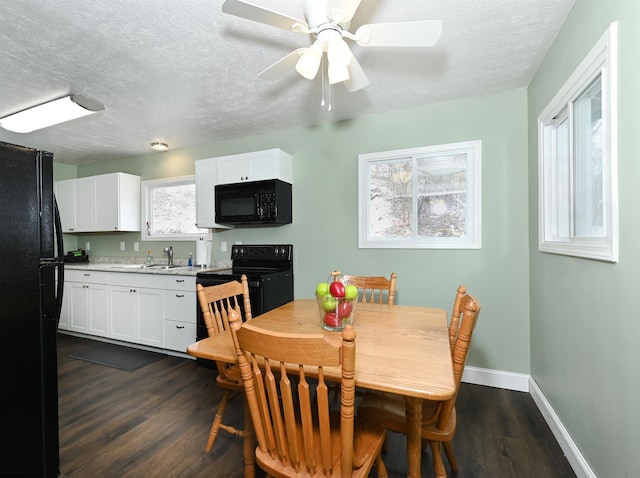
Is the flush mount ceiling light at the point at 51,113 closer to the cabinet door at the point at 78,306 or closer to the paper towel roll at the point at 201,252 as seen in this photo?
the paper towel roll at the point at 201,252

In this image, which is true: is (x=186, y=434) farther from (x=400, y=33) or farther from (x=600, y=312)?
(x=400, y=33)

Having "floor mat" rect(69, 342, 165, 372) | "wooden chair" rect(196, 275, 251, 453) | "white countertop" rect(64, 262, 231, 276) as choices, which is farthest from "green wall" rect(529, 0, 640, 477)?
"floor mat" rect(69, 342, 165, 372)

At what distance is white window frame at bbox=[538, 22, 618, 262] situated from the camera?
47.7 inches

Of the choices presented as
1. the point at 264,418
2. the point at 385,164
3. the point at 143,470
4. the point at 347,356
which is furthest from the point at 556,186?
the point at 143,470

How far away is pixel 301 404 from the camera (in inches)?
36.0

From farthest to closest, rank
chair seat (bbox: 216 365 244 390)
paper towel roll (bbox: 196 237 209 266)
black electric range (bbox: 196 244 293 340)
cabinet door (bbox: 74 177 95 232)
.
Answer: cabinet door (bbox: 74 177 95 232)
paper towel roll (bbox: 196 237 209 266)
black electric range (bbox: 196 244 293 340)
chair seat (bbox: 216 365 244 390)

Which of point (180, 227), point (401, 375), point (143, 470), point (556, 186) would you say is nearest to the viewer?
point (401, 375)

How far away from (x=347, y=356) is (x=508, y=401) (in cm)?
217

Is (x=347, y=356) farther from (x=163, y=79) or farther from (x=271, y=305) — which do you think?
(x=163, y=79)

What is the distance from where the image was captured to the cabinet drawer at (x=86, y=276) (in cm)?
363

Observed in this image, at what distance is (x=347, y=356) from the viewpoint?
83 cm

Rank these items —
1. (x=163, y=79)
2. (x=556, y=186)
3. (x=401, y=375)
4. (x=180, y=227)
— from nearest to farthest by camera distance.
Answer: (x=401, y=375) < (x=556, y=186) < (x=163, y=79) < (x=180, y=227)

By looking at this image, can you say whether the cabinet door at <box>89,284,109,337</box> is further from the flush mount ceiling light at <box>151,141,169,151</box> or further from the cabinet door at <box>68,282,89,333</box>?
the flush mount ceiling light at <box>151,141,169,151</box>

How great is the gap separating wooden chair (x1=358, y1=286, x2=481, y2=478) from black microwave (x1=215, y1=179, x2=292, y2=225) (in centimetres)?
196
